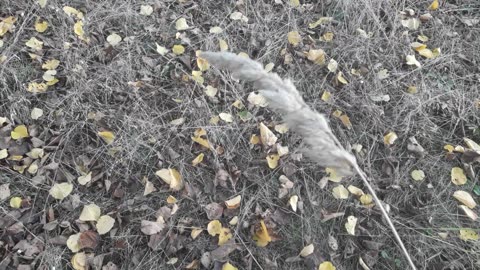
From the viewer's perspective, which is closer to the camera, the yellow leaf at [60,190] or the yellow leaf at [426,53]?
the yellow leaf at [60,190]

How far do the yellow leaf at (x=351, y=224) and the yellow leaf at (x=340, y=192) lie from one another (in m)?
0.09

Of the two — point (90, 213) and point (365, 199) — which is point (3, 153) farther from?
point (365, 199)

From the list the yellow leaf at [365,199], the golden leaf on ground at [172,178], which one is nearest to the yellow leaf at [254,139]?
the golden leaf on ground at [172,178]

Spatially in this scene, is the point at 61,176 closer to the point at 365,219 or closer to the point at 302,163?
the point at 302,163

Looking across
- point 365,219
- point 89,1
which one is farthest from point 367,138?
point 89,1

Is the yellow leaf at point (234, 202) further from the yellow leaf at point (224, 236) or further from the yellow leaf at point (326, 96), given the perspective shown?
the yellow leaf at point (326, 96)

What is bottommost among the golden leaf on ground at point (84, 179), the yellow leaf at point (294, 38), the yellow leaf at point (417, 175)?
the yellow leaf at point (417, 175)

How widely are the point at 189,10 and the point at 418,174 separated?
4.32 feet

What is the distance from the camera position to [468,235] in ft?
5.26

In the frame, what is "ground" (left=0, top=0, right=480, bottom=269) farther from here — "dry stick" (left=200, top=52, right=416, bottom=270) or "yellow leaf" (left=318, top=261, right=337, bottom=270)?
"dry stick" (left=200, top=52, right=416, bottom=270)

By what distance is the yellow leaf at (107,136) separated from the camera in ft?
5.86

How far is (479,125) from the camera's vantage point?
1.88m

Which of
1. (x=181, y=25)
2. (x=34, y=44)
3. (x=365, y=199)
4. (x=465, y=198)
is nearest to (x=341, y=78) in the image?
(x=365, y=199)

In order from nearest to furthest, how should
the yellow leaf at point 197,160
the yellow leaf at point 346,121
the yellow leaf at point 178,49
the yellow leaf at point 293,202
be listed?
1. the yellow leaf at point 293,202
2. the yellow leaf at point 197,160
3. the yellow leaf at point 346,121
4. the yellow leaf at point 178,49
